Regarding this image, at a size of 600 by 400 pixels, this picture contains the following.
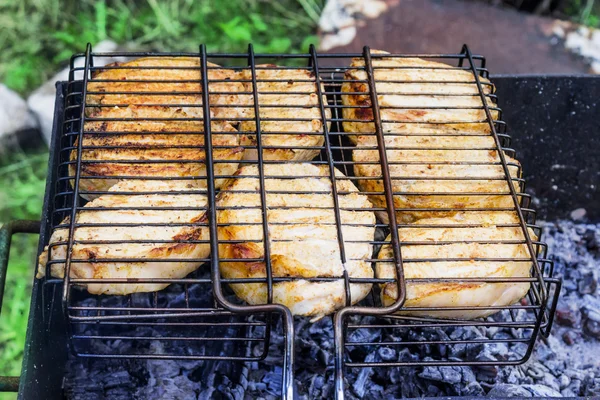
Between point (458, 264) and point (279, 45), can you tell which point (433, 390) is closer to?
point (458, 264)

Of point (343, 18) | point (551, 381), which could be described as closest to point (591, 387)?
point (551, 381)

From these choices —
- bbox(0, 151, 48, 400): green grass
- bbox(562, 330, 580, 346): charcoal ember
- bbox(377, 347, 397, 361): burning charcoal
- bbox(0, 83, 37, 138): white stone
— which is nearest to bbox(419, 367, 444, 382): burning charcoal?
bbox(377, 347, 397, 361): burning charcoal

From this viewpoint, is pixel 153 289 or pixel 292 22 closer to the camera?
pixel 153 289

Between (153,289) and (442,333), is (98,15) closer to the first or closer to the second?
(153,289)

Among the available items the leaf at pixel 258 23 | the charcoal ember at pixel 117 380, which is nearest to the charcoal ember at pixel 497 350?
the charcoal ember at pixel 117 380

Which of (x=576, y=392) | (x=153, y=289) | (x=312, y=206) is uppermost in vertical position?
(x=312, y=206)

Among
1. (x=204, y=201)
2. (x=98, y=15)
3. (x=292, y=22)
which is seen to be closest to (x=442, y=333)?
(x=204, y=201)

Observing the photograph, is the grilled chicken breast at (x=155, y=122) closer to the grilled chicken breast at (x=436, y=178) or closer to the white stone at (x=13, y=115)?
the grilled chicken breast at (x=436, y=178)

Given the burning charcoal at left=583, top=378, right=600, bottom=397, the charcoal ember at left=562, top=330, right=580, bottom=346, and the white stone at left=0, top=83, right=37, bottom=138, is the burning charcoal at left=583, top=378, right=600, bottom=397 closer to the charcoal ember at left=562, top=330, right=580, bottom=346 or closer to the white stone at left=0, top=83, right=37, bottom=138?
the charcoal ember at left=562, top=330, right=580, bottom=346
